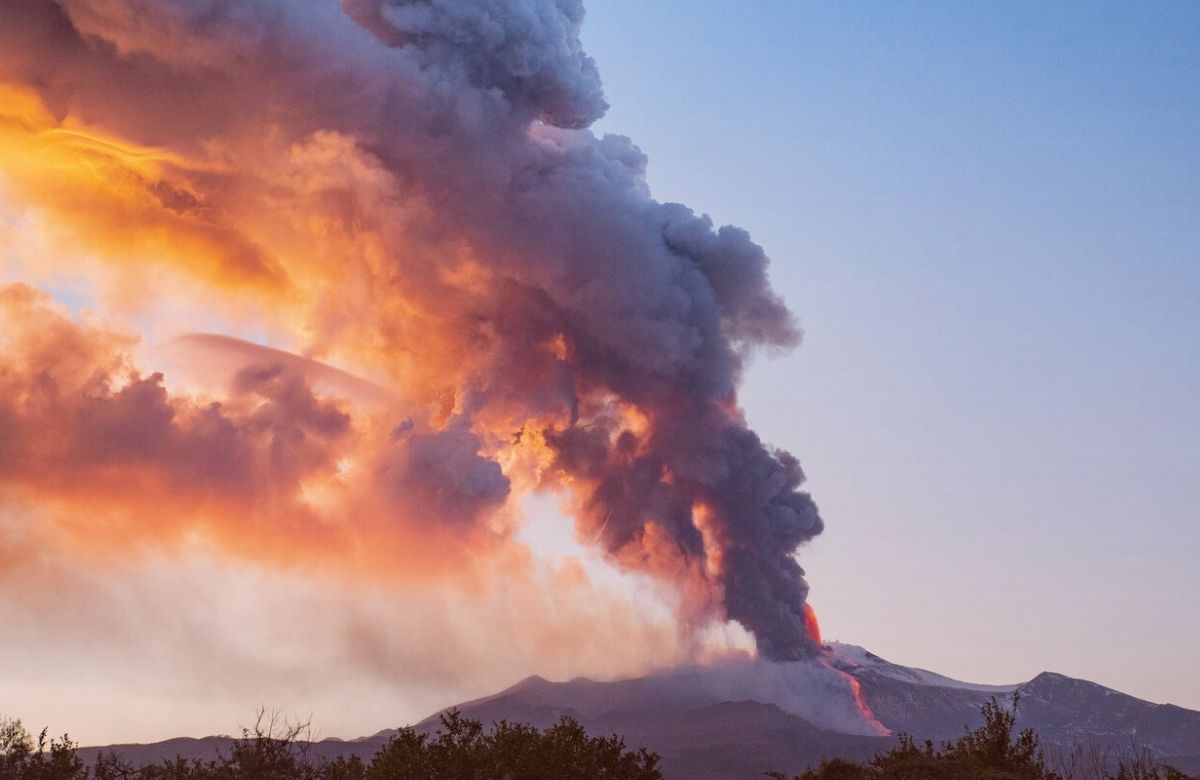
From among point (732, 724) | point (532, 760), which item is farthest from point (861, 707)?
point (532, 760)

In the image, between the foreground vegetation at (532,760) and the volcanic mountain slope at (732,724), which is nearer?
the foreground vegetation at (532,760)

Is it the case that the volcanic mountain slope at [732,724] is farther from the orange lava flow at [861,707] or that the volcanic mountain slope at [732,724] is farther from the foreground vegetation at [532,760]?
the foreground vegetation at [532,760]

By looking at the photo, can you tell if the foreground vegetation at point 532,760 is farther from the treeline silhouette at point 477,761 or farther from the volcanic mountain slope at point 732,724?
the volcanic mountain slope at point 732,724

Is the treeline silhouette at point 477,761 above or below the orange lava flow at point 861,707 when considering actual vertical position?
below

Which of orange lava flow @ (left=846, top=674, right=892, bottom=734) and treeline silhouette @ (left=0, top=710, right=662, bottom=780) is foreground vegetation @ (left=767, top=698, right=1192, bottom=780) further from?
orange lava flow @ (left=846, top=674, right=892, bottom=734)

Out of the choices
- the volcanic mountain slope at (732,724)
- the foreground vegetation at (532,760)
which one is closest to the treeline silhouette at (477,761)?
the foreground vegetation at (532,760)

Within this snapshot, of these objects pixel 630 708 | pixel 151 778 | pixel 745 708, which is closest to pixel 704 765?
pixel 745 708

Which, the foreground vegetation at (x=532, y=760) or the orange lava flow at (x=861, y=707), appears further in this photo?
the orange lava flow at (x=861, y=707)

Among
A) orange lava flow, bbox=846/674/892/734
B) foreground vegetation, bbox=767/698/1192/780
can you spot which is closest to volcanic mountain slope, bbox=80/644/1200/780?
orange lava flow, bbox=846/674/892/734

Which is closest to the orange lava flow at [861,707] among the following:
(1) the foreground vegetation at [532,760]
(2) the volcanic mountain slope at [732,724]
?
(2) the volcanic mountain slope at [732,724]

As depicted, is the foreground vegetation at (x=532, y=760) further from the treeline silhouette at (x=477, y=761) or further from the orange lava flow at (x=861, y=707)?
the orange lava flow at (x=861, y=707)

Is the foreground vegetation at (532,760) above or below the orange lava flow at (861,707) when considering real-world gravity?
below

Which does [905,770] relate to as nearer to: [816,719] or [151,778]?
[151,778]

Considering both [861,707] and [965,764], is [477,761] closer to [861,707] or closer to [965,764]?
[965,764]
